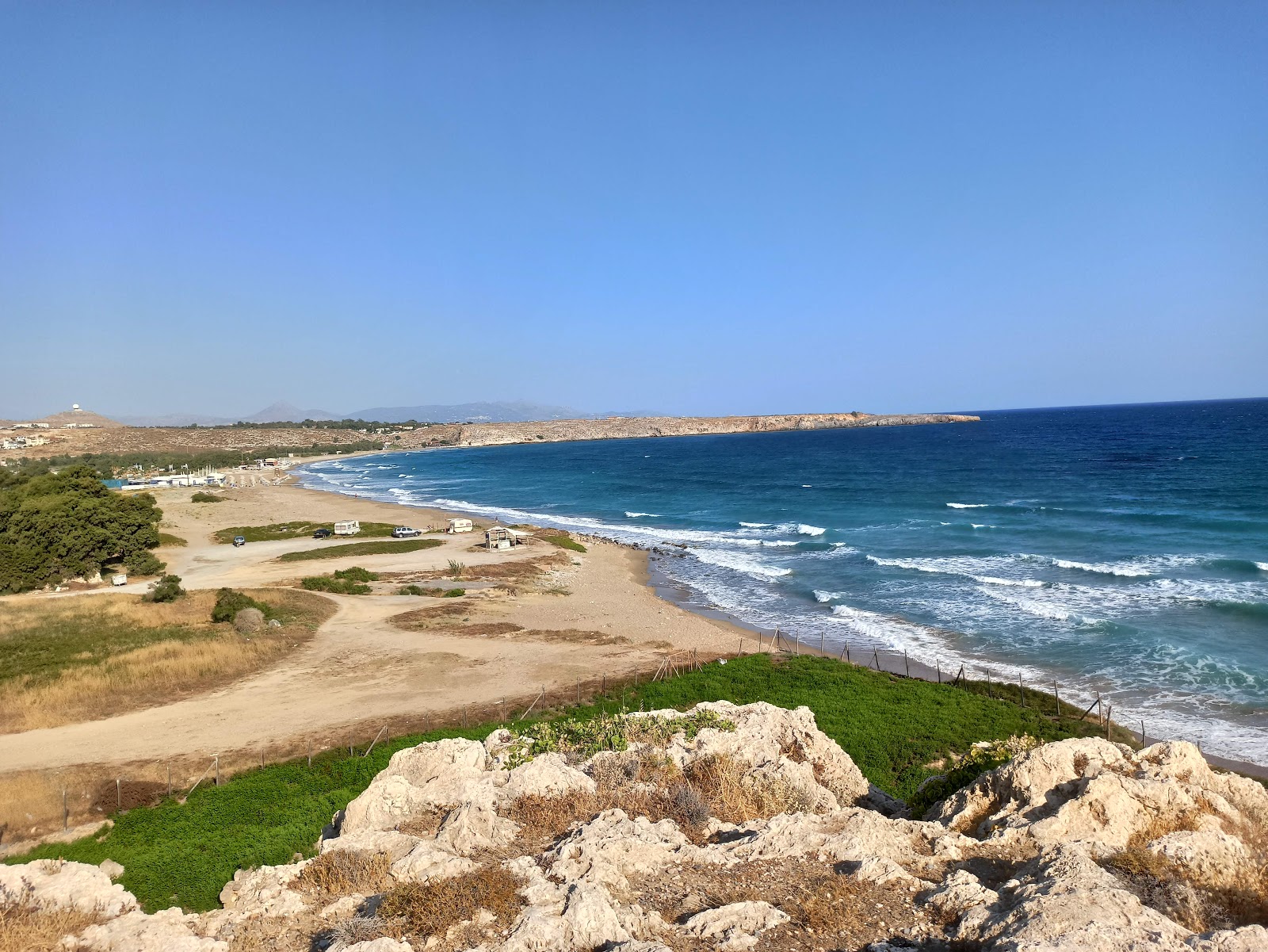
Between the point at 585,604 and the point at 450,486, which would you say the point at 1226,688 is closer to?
the point at 585,604

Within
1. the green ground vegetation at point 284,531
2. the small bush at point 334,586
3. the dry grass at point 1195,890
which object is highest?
the dry grass at point 1195,890

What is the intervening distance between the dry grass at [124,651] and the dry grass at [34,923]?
64.4ft

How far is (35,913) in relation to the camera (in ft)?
28.6

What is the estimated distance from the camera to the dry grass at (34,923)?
26.2 ft

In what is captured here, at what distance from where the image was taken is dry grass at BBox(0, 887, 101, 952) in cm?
797

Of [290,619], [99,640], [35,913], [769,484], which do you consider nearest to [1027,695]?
[35,913]

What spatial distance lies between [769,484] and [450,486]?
166 ft

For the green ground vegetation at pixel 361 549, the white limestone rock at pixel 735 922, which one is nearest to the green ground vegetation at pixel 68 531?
the green ground vegetation at pixel 361 549

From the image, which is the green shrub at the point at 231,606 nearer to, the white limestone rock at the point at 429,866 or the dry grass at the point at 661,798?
the dry grass at the point at 661,798

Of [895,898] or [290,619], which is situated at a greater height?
[895,898]

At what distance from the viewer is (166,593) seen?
39625 mm

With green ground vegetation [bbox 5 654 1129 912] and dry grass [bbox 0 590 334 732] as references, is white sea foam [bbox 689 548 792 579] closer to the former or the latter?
green ground vegetation [bbox 5 654 1129 912]

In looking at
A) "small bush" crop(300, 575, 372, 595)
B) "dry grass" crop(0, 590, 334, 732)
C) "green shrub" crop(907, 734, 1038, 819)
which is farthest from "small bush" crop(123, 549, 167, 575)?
"green shrub" crop(907, 734, 1038, 819)

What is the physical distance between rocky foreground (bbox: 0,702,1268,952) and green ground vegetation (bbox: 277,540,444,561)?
47.1m
